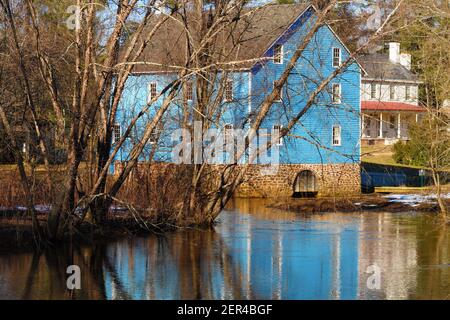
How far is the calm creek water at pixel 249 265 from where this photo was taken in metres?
18.3

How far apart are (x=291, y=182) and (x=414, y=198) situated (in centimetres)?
591

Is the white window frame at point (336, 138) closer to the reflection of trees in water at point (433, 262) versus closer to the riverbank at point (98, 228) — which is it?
the riverbank at point (98, 228)

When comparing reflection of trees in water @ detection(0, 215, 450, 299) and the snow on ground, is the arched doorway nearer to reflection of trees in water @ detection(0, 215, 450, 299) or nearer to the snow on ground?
the snow on ground

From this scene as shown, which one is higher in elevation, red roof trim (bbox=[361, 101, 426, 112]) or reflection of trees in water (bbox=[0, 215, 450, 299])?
red roof trim (bbox=[361, 101, 426, 112])

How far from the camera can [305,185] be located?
4522 centimetres

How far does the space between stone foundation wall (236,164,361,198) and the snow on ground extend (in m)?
2.48

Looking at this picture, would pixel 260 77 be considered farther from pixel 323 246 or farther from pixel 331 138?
pixel 323 246

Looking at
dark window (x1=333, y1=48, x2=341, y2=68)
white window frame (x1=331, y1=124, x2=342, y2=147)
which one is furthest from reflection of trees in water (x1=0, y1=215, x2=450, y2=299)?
dark window (x1=333, y1=48, x2=341, y2=68)

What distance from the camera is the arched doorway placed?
45125 millimetres

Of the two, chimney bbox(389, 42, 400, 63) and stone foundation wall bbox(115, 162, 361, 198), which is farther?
chimney bbox(389, 42, 400, 63)

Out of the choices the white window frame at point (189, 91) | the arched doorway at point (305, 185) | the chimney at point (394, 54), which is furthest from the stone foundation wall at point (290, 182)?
the chimney at point (394, 54)

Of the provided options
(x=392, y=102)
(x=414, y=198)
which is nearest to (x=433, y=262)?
(x=414, y=198)

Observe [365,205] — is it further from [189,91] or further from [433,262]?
[433,262]
